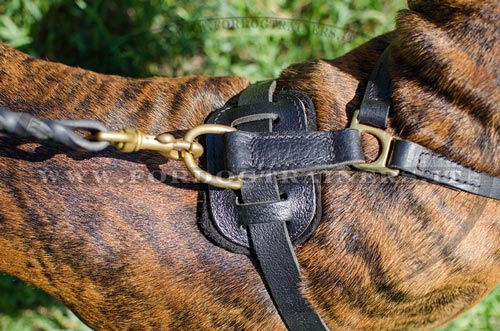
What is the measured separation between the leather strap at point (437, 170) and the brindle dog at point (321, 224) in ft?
0.14

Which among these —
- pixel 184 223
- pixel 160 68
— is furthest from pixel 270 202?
pixel 160 68

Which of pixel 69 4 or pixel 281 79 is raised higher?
pixel 69 4

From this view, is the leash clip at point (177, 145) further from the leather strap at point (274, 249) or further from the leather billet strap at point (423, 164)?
the leather billet strap at point (423, 164)

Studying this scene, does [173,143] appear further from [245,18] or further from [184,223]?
[245,18]

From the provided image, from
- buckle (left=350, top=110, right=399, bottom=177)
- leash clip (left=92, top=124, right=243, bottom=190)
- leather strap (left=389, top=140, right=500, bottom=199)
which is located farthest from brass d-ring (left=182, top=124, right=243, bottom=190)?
leather strap (left=389, top=140, right=500, bottom=199)

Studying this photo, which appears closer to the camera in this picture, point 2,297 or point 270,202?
point 270,202

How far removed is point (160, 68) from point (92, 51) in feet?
1.58

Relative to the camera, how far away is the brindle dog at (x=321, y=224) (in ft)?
6.45

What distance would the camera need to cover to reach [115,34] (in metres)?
4.29

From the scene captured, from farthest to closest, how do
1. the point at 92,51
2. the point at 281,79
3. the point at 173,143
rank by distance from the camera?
1. the point at 92,51
2. the point at 281,79
3. the point at 173,143

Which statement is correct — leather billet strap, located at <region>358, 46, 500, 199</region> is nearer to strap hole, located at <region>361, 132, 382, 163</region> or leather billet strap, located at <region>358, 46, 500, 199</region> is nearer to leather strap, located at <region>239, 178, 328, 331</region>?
strap hole, located at <region>361, 132, 382, 163</region>

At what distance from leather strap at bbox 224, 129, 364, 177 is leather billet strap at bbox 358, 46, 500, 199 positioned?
106mm

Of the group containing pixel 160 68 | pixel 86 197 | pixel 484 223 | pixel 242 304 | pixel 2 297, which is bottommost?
pixel 2 297

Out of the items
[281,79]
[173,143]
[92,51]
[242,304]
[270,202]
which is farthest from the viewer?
[92,51]
